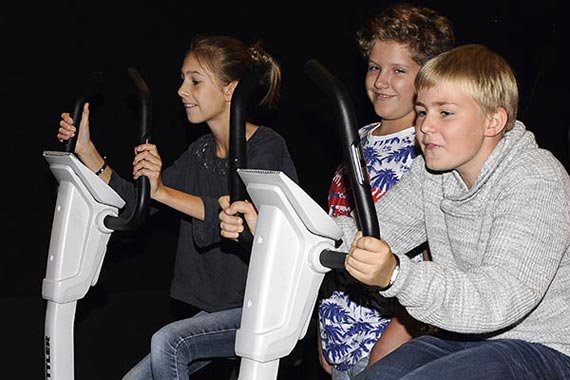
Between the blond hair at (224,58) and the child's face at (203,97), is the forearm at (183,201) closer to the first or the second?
the child's face at (203,97)

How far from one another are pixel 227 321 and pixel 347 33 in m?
2.41

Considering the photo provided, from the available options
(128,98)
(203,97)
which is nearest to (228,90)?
(203,97)

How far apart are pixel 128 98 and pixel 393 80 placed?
210 cm

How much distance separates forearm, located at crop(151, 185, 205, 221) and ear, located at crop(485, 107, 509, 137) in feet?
3.41

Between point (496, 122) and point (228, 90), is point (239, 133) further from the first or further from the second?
point (228, 90)

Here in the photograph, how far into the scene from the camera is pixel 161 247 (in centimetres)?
488

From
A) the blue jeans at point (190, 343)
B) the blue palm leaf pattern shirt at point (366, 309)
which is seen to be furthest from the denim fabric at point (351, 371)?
the blue jeans at point (190, 343)

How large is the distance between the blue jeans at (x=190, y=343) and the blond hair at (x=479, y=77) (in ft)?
3.53

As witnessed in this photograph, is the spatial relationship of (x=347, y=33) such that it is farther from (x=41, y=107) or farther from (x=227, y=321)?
(x=227, y=321)

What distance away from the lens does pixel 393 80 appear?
283 centimetres

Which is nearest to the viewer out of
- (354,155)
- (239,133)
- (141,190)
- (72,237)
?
(354,155)

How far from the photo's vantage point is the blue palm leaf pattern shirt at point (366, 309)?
280 cm

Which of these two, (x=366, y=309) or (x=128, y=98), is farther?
(x=128, y=98)

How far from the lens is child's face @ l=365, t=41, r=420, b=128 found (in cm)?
283
